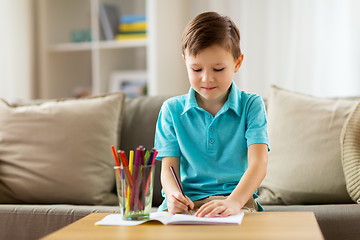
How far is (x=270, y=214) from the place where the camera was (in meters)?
1.19

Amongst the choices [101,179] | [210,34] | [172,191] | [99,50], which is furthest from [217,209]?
[99,50]

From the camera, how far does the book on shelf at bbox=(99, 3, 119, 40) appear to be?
3533 mm

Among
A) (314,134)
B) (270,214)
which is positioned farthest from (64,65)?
(270,214)

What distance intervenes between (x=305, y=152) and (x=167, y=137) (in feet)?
2.18

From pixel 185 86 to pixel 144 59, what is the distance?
53 centimetres

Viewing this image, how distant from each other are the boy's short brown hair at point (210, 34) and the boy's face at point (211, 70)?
1 centimetres

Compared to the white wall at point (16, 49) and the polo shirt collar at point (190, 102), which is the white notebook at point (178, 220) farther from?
the white wall at point (16, 49)

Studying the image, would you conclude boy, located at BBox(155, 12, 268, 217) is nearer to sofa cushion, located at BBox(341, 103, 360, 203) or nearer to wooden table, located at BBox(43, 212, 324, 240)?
wooden table, located at BBox(43, 212, 324, 240)

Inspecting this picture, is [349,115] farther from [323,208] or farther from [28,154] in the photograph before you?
[28,154]

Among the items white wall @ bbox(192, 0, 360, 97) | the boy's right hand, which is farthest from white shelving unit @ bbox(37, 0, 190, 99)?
the boy's right hand

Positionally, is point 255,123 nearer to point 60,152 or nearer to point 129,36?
point 60,152

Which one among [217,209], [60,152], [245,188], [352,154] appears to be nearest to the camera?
[217,209]

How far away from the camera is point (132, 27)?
11.4ft

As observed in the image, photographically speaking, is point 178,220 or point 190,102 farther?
point 190,102
